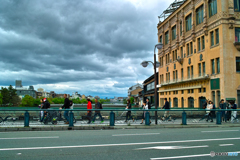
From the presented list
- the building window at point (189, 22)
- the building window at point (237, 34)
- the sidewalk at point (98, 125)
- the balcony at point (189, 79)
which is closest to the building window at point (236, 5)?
the building window at point (237, 34)

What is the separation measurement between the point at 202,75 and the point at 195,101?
5581 mm

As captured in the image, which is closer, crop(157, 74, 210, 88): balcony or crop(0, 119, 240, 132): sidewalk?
crop(0, 119, 240, 132): sidewalk

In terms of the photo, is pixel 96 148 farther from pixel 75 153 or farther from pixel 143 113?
pixel 143 113

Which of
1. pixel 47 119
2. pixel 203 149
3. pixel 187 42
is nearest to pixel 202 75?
pixel 187 42

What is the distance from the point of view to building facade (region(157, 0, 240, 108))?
3192 cm

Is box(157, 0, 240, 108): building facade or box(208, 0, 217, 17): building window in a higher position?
box(208, 0, 217, 17): building window

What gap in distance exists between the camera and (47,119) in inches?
617

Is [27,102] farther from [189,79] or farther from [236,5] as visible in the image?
[236,5]

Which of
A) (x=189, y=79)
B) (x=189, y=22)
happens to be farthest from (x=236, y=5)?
(x=189, y=79)

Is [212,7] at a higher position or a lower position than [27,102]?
higher

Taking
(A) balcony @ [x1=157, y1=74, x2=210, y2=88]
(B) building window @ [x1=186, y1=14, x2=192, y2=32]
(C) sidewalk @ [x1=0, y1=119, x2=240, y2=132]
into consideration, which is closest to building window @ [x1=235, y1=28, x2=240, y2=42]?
(A) balcony @ [x1=157, y1=74, x2=210, y2=88]

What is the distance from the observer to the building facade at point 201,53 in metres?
31.9

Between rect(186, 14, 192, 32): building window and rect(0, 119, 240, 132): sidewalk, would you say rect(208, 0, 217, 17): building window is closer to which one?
rect(186, 14, 192, 32): building window

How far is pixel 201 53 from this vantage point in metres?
38.9
